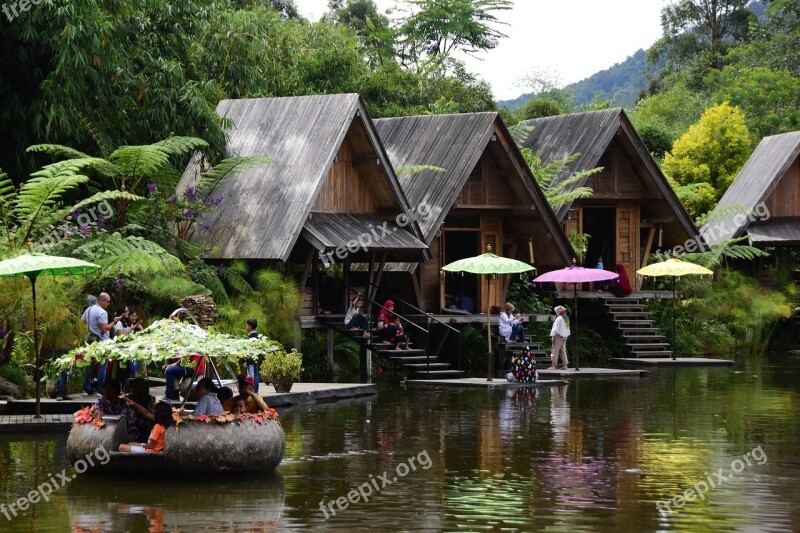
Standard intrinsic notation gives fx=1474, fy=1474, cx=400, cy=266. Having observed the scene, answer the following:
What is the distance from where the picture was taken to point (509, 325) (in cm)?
3209

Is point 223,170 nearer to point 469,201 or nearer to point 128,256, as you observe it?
point 128,256

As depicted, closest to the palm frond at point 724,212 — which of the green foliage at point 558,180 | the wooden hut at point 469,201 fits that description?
the green foliage at point 558,180

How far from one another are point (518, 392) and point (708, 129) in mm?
23500

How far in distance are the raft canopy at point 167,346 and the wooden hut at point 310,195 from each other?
39.8 feet

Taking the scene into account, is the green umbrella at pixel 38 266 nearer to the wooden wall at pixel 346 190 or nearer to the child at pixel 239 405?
the child at pixel 239 405

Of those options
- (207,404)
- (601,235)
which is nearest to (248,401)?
(207,404)

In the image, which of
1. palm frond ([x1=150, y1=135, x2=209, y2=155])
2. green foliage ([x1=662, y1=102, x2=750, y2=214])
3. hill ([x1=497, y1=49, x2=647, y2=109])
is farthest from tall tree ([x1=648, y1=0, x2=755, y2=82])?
hill ([x1=497, y1=49, x2=647, y2=109])

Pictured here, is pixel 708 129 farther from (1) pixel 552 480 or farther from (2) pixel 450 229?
(1) pixel 552 480

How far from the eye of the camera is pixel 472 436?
1972 cm

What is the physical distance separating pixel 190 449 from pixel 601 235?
27.8m

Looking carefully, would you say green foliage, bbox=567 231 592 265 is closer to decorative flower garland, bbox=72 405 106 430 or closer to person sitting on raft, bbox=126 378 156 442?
person sitting on raft, bbox=126 378 156 442

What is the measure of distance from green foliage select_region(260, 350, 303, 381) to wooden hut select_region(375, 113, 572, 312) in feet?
31.4

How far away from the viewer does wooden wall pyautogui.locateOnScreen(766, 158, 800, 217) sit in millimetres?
43250

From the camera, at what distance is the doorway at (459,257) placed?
36500 mm
